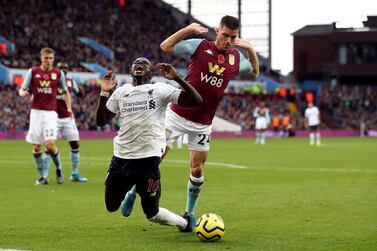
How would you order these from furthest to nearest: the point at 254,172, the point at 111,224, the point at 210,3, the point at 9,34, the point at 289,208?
the point at 210,3 → the point at 9,34 → the point at 254,172 → the point at 289,208 → the point at 111,224

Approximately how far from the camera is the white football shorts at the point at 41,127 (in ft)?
53.3

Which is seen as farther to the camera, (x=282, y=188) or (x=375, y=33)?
(x=375, y=33)

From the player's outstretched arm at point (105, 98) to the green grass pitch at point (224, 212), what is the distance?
1.34 metres

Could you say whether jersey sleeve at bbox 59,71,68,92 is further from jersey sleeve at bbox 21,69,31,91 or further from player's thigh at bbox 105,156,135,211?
player's thigh at bbox 105,156,135,211

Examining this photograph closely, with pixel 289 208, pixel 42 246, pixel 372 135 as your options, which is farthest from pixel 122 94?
pixel 372 135

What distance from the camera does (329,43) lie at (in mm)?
80500

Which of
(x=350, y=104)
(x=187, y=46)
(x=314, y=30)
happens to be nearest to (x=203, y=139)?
(x=187, y=46)

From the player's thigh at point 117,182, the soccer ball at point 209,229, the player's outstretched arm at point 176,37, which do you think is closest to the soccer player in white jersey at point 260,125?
the player's outstretched arm at point 176,37

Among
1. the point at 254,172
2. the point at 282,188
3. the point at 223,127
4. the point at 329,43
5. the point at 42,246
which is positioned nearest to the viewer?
the point at 42,246

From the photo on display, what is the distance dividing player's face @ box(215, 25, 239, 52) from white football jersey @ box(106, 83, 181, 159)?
140 centimetres

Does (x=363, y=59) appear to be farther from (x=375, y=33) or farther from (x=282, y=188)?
(x=282, y=188)

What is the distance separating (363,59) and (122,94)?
2676 inches

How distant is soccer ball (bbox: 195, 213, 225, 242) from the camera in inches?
350

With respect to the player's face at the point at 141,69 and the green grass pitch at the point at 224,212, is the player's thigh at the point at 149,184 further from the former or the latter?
the player's face at the point at 141,69
